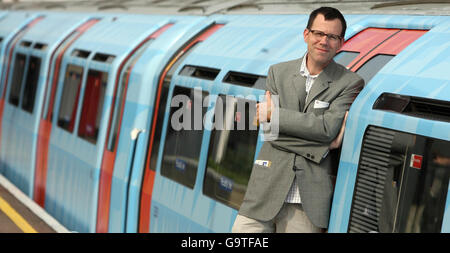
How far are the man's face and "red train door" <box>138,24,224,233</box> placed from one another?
3.03 metres

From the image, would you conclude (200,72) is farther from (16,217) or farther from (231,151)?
(16,217)

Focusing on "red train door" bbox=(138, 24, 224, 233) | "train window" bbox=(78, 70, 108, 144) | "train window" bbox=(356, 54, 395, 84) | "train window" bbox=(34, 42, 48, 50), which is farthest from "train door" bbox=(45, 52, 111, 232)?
"train window" bbox=(356, 54, 395, 84)

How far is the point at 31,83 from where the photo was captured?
1089 centimetres

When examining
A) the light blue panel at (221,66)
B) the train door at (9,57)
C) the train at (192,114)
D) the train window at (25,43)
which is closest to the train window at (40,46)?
the train at (192,114)

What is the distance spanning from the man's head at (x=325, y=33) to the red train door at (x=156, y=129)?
9.94ft

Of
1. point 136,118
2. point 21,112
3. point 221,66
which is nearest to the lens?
point 221,66

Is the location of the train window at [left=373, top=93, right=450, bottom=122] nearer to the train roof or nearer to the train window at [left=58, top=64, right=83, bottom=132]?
the train roof

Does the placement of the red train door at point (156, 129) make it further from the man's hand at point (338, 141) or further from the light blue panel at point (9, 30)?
the light blue panel at point (9, 30)

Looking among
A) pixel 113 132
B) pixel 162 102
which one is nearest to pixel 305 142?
pixel 162 102

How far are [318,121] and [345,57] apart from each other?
3.32ft

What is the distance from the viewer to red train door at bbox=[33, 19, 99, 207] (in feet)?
32.2

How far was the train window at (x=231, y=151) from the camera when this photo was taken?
524 cm

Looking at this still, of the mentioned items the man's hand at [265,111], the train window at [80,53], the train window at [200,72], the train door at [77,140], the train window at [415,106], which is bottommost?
the train door at [77,140]

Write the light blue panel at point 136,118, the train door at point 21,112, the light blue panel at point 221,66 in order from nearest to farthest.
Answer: the light blue panel at point 221,66 → the light blue panel at point 136,118 → the train door at point 21,112
